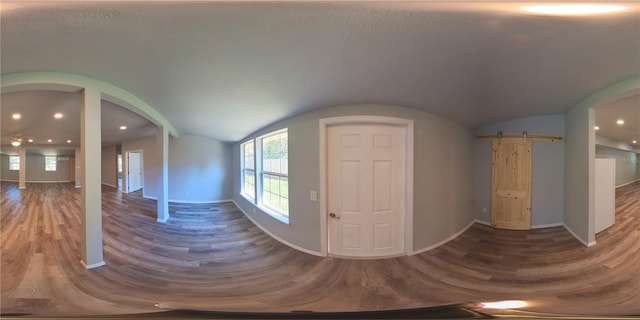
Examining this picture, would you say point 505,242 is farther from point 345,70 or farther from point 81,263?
point 81,263

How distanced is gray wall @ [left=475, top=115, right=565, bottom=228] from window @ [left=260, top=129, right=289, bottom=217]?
0.79 m

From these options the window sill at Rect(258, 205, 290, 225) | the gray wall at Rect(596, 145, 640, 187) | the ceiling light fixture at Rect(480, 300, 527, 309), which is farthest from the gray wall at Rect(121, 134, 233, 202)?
the gray wall at Rect(596, 145, 640, 187)

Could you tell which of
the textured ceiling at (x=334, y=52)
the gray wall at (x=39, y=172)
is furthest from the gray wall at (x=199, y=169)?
the gray wall at (x=39, y=172)

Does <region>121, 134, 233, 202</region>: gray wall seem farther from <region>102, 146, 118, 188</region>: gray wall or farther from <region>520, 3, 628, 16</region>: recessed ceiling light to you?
<region>520, 3, 628, 16</region>: recessed ceiling light

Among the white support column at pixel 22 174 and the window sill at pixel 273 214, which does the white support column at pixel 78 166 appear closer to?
the white support column at pixel 22 174

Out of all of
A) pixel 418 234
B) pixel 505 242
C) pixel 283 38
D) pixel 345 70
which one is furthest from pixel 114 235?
pixel 505 242

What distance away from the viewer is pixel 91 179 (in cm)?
73

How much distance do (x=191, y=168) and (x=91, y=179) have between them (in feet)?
1.21

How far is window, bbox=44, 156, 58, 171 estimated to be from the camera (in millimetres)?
998

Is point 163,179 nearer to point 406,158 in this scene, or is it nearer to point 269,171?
point 269,171

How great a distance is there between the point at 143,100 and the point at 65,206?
578 mm

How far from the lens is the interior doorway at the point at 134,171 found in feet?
3.38

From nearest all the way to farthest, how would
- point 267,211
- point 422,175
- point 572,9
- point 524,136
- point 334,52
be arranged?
1. point 572,9
2. point 334,52
3. point 524,136
4. point 422,175
5. point 267,211

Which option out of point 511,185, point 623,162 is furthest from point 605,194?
point 511,185
